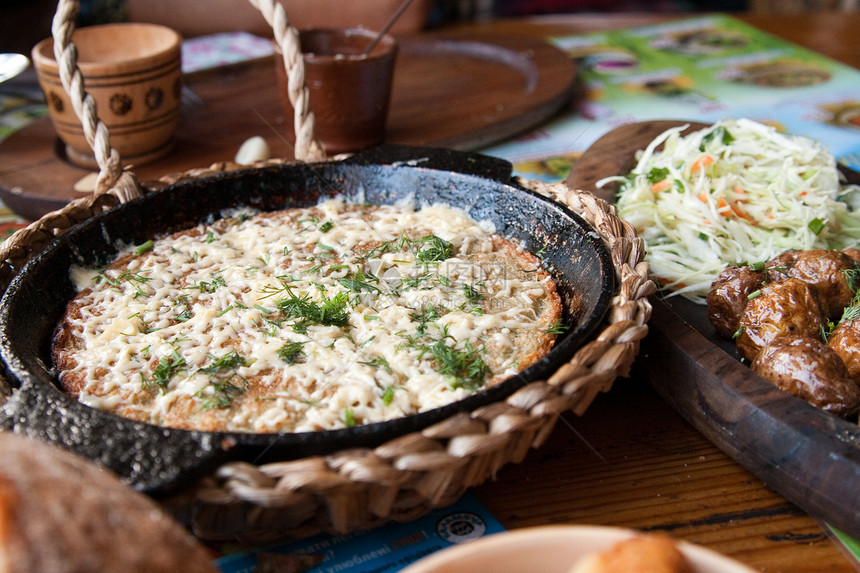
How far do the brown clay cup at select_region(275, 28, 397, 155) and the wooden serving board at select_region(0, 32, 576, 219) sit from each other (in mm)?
167

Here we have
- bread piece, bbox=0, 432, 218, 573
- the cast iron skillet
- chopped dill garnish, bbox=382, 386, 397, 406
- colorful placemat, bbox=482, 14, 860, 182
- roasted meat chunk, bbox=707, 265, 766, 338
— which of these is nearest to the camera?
bread piece, bbox=0, 432, 218, 573

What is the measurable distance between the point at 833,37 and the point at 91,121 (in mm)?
4038

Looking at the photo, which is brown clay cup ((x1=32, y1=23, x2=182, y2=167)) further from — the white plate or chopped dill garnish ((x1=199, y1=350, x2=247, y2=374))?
the white plate

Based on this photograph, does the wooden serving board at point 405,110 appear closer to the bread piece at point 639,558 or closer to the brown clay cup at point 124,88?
the brown clay cup at point 124,88

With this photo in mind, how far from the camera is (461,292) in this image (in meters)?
1.60

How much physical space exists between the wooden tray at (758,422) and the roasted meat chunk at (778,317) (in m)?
0.10

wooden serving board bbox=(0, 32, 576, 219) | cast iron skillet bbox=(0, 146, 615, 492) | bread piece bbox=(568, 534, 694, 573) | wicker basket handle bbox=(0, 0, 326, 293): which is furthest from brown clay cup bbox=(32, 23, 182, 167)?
bread piece bbox=(568, 534, 694, 573)

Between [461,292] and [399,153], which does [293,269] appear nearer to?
[461,292]

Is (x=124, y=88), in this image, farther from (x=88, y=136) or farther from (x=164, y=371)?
(x=164, y=371)

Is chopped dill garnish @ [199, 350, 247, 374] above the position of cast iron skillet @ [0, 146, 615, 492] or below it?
below

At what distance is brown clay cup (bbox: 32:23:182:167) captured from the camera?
2346 millimetres

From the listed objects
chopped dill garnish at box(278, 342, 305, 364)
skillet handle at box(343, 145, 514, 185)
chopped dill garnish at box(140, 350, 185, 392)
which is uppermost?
skillet handle at box(343, 145, 514, 185)

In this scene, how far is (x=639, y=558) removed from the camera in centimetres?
86

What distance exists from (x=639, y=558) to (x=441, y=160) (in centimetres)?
134
